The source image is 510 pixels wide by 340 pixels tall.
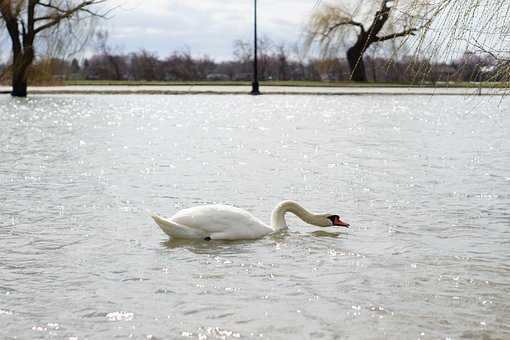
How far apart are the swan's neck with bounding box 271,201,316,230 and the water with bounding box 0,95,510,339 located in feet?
0.49

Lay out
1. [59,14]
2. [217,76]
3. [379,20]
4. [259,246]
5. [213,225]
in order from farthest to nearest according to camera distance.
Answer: [217,76]
[59,14]
[213,225]
[259,246]
[379,20]

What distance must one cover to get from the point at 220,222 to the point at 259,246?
0.40 meters

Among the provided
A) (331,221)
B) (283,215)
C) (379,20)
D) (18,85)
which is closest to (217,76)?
(18,85)

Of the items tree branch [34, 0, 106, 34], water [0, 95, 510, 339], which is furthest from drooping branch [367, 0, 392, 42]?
tree branch [34, 0, 106, 34]

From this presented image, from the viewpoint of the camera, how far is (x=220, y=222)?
7301 mm

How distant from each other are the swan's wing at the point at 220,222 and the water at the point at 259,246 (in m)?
0.13

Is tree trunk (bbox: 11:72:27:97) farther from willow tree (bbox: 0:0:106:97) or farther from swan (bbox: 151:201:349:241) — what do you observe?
swan (bbox: 151:201:349:241)

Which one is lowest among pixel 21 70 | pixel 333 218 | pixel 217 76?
pixel 333 218

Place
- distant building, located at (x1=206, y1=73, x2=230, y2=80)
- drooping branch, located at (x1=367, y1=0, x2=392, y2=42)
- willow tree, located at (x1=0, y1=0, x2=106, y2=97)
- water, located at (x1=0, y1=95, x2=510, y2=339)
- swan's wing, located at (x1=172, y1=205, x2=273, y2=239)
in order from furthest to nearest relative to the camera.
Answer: distant building, located at (x1=206, y1=73, x2=230, y2=80) → willow tree, located at (x1=0, y1=0, x2=106, y2=97) → swan's wing, located at (x1=172, y1=205, x2=273, y2=239) → drooping branch, located at (x1=367, y1=0, x2=392, y2=42) → water, located at (x1=0, y1=95, x2=510, y2=339)

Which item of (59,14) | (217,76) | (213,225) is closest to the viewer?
(213,225)

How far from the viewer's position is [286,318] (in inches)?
199

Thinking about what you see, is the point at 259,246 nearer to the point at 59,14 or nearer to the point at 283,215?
the point at 283,215

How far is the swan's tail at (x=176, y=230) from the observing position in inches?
282

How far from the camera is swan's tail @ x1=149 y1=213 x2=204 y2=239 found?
716cm
